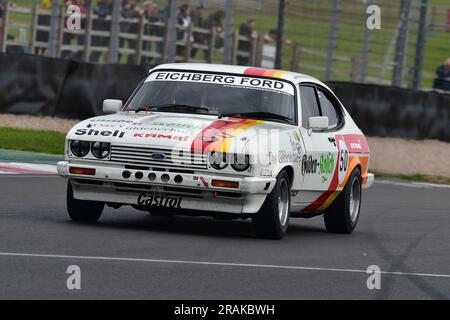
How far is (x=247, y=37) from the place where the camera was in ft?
90.3

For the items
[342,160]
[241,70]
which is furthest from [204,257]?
[342,160]

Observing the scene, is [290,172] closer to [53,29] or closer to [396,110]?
[396,110]

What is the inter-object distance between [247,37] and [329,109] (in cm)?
1398

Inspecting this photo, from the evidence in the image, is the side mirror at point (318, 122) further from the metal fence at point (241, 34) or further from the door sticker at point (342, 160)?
the metal fence at point (241, 34)

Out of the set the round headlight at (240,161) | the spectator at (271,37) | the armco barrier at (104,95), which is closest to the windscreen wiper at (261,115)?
the round headlight at (240,161)

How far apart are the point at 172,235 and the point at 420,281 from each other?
2.70 meters

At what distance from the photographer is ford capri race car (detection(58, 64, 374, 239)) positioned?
11.4 m

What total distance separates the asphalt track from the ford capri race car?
28cm

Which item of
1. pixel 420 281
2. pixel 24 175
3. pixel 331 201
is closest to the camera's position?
pixel 420 281

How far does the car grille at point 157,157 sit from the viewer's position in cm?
1132

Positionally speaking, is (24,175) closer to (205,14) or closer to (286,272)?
(286,272)

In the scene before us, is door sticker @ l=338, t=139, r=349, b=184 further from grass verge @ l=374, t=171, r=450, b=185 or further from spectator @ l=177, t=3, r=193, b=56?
spectator @ l=177, t=3, r=193, b=56
